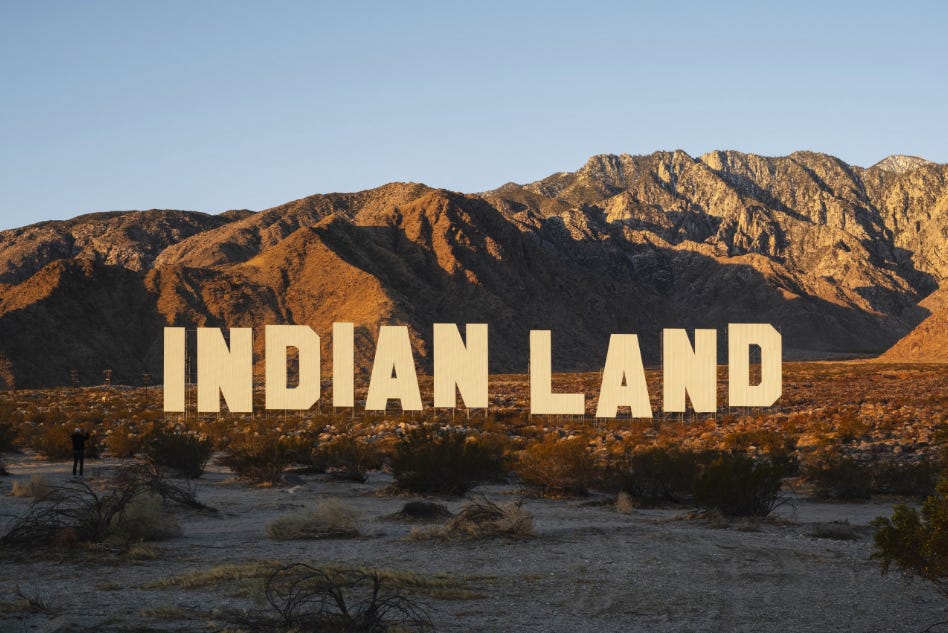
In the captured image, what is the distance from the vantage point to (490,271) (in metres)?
107

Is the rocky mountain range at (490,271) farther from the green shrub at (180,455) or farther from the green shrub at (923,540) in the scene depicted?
the green shrub at (923,540)

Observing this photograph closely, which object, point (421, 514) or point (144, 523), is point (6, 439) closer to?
point (144, 523)

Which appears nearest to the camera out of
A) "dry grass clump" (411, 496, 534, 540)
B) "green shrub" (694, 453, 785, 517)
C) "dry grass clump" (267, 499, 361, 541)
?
"dry grass clump" (411, 496, 534, 540)

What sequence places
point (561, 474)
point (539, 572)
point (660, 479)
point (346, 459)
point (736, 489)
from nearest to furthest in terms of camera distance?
point (539, 572)
point (736, 489)
point (660, 479)
point (561, 474)
point (346, 459)

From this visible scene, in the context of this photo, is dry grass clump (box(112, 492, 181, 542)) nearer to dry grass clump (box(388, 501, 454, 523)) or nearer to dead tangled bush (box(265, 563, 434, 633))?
dry grass clump (box(388, 501, 454, 523))

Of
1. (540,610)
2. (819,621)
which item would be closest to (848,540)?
(819,621)

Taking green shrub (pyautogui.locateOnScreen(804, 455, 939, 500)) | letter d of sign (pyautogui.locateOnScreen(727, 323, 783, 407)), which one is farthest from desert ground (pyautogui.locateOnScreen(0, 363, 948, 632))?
letter d of sign (pyautogui.locateOnScreen(727, 323, 783, 407))

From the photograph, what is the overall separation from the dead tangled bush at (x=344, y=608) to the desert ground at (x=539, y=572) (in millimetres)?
254

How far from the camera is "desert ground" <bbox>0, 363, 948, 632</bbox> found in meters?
9.13

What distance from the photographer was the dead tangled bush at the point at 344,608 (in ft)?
25.8

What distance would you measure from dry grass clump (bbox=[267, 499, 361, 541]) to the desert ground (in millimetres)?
247

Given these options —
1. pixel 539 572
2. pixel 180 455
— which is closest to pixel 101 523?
pixel 539 572

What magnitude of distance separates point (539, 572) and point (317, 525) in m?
4.28

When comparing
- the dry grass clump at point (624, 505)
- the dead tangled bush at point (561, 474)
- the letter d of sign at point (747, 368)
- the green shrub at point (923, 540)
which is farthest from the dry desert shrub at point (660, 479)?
the letter d of sign at point (747, 368)
